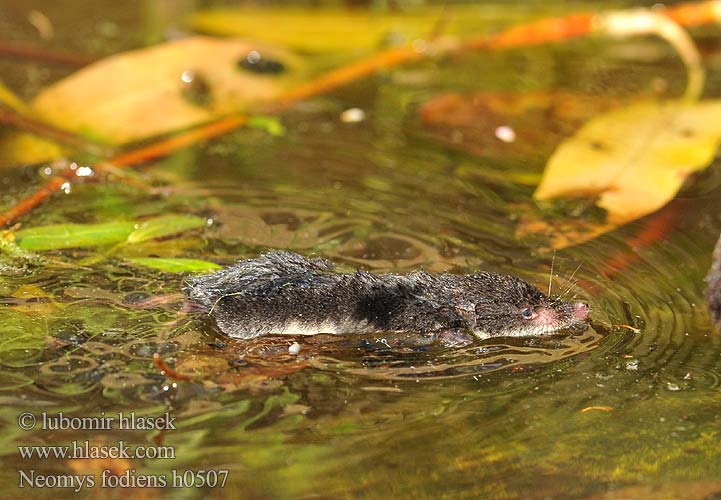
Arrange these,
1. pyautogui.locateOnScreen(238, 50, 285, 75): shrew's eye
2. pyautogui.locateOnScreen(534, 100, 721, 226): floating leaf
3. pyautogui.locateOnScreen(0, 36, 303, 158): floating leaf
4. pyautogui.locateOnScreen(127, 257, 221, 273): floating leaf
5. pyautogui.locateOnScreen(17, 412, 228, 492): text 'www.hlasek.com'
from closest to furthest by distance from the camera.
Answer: pyautogui.locateOnScreen(17, 412, 228, 492): text 'www.hlasek.com'
pyautogui.locateOnScreen(127, 257, 221, 273): floating leaf
pyautogui.locateOnScreen(534, 100, 721, 226): floating leaf
pyautogui.locateOnScreen(0, 36, 303, 158): floating leaf
pyautogui.locateOnScreen(238, 50, 285, 75): shrew's eye

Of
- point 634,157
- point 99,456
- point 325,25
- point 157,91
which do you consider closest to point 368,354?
point 99,456

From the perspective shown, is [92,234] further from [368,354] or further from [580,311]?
[580,311]

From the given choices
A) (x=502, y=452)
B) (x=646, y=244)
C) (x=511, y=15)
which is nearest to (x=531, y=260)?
(x=646, y=244)

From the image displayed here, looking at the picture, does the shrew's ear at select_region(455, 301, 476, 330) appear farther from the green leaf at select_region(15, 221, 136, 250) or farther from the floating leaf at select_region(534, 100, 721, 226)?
the green leaf at select_region(15, 221, 136, 250)

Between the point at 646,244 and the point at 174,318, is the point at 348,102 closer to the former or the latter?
the point at 646,244

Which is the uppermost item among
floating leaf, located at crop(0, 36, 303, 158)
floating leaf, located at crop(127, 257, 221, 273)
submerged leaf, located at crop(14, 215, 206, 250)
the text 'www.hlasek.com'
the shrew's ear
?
floating leaf, located at crop(0, 36, 303, 158)

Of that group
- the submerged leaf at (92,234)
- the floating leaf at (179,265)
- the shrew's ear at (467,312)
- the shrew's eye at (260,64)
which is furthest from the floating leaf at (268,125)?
the shrew's ear at (467,312)

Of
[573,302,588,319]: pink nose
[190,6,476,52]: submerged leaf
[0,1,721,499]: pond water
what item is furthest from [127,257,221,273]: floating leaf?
[190,6,476,52]: submerged leaf

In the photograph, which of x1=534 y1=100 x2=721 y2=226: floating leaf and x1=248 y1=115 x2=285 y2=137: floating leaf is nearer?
x1=534 y1=100 x2=721 y2=226: floating leaf
